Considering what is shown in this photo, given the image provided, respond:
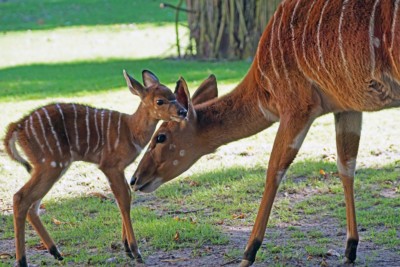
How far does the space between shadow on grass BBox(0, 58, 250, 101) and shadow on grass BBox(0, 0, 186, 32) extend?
224 inches

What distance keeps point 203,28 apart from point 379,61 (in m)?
11.0

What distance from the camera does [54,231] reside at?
282 inches

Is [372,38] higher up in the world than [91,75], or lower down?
higher up

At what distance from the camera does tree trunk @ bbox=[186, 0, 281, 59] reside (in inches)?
620

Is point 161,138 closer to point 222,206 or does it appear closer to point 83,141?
point 83,141

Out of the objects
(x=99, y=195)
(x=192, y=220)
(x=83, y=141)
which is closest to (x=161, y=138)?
(x=83, y=141)

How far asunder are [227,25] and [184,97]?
376 inches

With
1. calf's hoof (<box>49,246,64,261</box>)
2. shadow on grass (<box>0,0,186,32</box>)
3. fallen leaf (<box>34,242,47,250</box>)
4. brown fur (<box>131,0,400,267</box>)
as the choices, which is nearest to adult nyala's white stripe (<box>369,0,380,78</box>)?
brown fur (<box>131,0,400,267</box>)

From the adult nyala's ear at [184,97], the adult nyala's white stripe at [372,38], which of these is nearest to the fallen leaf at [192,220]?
the adult nyala's ear at [184,97]

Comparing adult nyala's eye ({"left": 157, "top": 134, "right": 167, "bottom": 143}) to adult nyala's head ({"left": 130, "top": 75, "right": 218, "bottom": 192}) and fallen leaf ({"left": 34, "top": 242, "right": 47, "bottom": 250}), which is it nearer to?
adult nyala's head ({"left": 130, "top": 75, "right": 218, "bottom": 192})

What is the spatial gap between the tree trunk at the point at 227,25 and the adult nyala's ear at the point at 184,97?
8.98 metres

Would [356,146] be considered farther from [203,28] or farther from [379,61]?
[203,28]

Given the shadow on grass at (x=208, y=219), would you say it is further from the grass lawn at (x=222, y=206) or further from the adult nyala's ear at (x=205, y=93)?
the adult nyala's ear at (x=205, y=93)

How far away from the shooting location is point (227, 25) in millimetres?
16125
